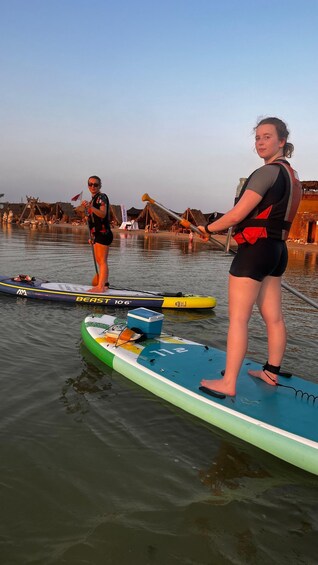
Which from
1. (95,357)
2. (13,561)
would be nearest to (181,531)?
(13,561)

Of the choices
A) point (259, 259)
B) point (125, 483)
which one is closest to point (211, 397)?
point (125, 483)

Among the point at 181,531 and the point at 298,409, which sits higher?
the point at 298,409

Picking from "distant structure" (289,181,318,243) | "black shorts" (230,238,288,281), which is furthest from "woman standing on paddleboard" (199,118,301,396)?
"distant structure" (289,181,318,243)

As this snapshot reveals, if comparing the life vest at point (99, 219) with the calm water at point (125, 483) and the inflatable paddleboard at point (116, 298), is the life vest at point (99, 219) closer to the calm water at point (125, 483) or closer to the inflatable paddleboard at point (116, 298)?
the inflatable paddleboard at point (116, 298)

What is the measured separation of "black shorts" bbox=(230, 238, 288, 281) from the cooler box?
198 centimetres

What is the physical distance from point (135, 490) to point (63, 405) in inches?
55.0

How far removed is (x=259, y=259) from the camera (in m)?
3.60

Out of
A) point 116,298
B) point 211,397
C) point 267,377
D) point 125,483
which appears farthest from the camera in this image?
point 116,298

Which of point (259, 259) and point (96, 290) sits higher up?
point (259, 259)

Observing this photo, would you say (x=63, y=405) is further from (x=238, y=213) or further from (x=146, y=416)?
(x=238, y=213)

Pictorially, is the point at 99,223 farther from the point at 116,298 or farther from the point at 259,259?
the point at 259,259

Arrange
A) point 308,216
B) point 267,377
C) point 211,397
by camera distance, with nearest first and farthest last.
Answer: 1. point 211,397
2. point 267,377
3. point 308,216

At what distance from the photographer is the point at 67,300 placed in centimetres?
871

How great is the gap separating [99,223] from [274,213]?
6.01 m
